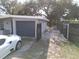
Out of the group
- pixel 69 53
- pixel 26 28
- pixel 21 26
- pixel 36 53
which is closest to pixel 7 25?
pixel 21 26

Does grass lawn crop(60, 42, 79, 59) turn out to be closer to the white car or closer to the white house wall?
the white car

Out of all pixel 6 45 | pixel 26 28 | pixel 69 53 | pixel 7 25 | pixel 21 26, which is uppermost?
pixel 7 25

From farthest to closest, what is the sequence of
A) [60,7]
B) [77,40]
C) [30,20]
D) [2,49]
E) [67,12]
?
[67,12] → [60,7] → [30,20] → [77,40] → [2,49]

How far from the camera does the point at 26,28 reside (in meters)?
14.1

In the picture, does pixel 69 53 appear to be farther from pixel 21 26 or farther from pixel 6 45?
pixel 21 26

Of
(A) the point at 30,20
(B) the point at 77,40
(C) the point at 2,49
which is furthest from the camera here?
(A) the point at 30,20

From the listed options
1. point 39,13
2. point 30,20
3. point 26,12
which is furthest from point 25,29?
point 39,13

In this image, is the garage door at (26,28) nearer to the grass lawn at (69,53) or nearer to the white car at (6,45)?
the grass lawn at (69,53)

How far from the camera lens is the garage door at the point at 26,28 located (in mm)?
13945

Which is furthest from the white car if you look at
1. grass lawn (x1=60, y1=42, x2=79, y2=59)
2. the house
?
the house

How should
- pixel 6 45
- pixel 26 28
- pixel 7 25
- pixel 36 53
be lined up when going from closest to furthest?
pixel 6 45
pixel 36 53
pixel 26 28
pixel 7 25

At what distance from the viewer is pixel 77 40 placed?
1282cm

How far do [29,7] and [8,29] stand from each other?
57.9 feet

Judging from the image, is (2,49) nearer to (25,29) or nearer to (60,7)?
(25,29)
